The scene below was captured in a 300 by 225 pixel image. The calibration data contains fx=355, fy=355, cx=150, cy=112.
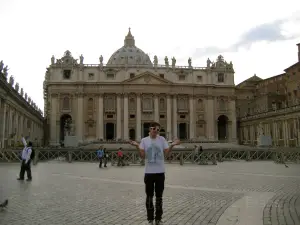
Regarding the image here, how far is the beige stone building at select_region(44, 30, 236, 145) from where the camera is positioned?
72.4 metres

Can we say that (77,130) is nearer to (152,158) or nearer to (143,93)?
(143,93)

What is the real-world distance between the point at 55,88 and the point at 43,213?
220 feet

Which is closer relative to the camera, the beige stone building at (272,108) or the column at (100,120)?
the beige stone building at (272,108)

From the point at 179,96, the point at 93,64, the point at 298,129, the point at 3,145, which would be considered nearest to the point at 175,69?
the point at 179,96

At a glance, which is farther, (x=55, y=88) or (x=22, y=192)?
(x=55, y=88)

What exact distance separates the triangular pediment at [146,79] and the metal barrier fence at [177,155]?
124 ft

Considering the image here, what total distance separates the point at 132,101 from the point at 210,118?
1712cm

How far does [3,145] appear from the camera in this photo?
38000mm

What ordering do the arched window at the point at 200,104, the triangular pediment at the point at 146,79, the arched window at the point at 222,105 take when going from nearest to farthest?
1. the triangular pediment at the point at 146,79
2. the arched window at the point at 200,104
3. the arched window at the point at 222,105

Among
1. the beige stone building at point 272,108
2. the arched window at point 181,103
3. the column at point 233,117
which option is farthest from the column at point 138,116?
the beige stone building at point 272,108

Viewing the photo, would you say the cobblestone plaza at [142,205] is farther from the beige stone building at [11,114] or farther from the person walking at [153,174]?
the beige stone building at [11,114]

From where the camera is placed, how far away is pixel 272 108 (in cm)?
6662

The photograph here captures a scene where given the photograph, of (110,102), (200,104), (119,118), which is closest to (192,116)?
(200,104)

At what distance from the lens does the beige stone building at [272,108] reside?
55534mm
